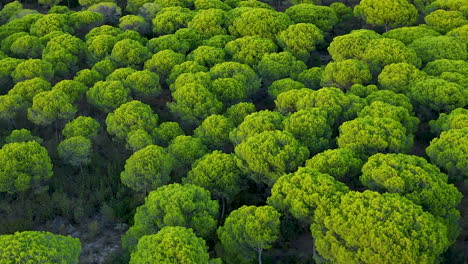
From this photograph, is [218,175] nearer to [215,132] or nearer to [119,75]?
[215,132]

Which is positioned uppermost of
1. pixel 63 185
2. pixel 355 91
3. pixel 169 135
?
pixel 355 91

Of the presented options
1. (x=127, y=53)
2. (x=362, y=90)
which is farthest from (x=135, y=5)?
(x=362, y=90)

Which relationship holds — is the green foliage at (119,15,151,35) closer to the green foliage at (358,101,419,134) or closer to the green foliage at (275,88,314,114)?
the green foliage at (275,88,314,114)

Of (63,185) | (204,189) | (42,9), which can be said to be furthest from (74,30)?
(204,189)

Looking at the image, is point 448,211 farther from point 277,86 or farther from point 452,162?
point 277,86

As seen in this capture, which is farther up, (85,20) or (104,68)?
(85,20)

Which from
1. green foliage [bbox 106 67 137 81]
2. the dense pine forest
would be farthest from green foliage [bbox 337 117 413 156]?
green foliage [bbox 106 67 137 81]
